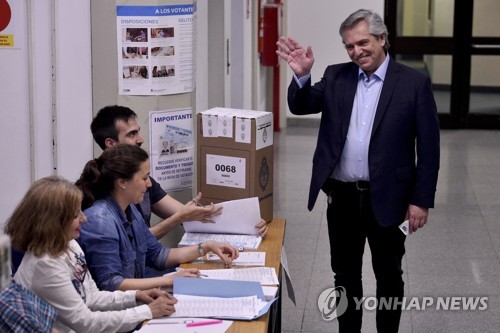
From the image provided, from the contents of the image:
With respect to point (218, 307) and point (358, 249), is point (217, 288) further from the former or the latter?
point (358, 249)

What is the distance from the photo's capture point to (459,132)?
11.0 m

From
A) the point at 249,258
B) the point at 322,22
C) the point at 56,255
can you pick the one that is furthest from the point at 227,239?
the point at 322,22

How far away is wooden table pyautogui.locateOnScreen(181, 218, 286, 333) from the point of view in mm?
3023

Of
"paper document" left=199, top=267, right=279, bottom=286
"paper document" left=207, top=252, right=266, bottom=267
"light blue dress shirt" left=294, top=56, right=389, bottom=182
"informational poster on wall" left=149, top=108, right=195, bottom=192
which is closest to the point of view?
"paper document" left=199, top=267, right=279, bottom=286

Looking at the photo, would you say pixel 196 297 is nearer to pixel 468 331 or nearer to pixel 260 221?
pixel 260 221

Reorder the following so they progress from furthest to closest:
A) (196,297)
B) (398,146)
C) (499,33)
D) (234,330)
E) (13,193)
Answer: (499,33), (13,193), (398,146), (196,297), (234,330)

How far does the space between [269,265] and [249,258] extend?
0.11 metres

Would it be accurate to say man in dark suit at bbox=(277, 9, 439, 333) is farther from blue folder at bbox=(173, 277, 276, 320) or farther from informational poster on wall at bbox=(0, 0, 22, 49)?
informational poster on wall at bbox=(0, 0, 22, 49)

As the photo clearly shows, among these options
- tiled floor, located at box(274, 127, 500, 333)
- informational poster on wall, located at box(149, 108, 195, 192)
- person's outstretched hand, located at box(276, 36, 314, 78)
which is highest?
person's outstretched hand, located at box(276, 36, 314, 78)

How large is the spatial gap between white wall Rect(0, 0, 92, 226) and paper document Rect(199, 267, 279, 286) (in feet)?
4.89

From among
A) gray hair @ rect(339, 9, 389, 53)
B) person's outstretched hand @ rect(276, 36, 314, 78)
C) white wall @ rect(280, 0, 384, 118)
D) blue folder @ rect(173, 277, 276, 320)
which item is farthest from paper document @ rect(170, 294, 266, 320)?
white wall @ rect(280, 0, 384, 118)

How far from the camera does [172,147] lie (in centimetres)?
471

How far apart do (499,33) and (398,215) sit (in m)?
7.47

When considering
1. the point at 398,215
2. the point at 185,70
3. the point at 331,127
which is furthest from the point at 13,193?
the point at 398,215
